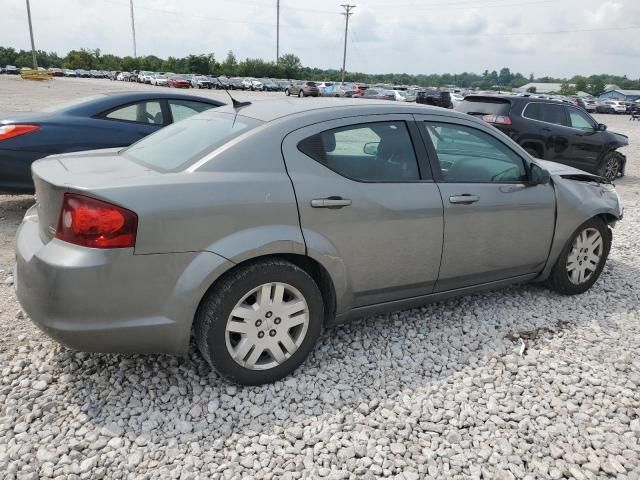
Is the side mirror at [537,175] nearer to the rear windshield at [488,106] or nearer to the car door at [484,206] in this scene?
the car door at [484,206]

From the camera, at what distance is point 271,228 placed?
2.75 m

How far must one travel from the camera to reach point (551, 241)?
4.06 metres

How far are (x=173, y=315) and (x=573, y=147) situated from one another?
932cm

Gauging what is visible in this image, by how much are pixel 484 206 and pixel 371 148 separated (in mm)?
911

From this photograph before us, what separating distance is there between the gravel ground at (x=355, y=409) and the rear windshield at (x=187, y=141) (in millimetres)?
1218

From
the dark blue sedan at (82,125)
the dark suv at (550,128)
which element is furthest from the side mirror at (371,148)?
the dark suv at (550,128)

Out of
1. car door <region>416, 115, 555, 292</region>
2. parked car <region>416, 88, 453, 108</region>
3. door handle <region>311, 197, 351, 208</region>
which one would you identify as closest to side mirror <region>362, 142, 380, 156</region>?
car door <region>416, 115, 555, 292</region>

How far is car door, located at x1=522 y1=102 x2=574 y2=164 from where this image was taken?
31.0 ft

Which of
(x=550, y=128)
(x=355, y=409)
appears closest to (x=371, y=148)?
(x=355, y=409)

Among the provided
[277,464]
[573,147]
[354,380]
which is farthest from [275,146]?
[573,147]

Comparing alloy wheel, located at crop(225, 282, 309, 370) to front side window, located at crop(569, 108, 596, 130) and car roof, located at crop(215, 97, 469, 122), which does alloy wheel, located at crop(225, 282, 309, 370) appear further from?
front side window, located at crop(569, 108, 596, 130)

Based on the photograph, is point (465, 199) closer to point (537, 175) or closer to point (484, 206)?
point (484, 206)

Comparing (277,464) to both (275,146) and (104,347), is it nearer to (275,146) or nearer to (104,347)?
(104,347)

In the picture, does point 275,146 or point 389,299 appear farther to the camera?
point 389,299
